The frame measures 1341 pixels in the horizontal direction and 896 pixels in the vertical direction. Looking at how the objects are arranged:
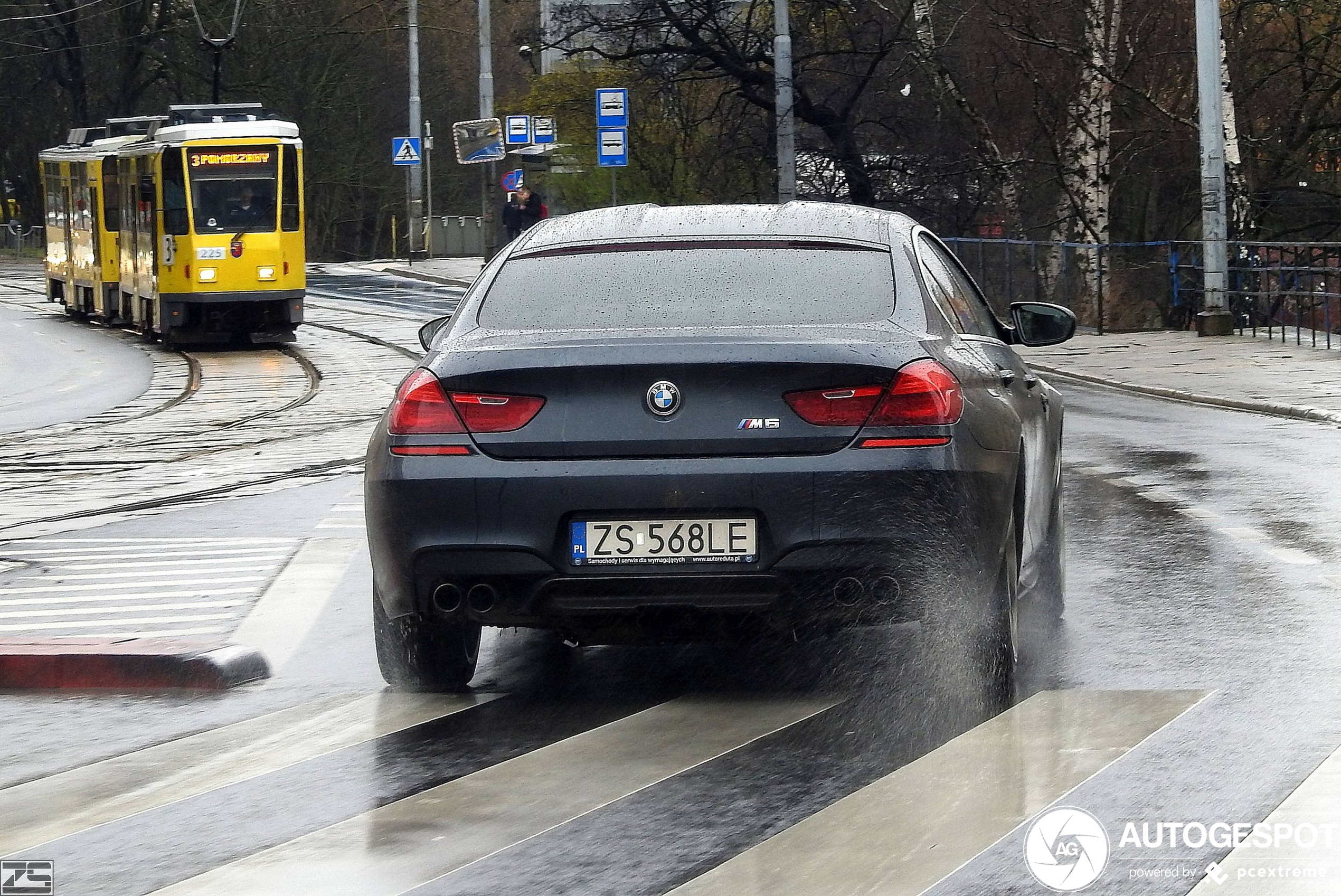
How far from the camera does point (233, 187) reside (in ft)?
104

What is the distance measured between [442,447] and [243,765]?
109 cm

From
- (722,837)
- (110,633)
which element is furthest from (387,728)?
(110,633)

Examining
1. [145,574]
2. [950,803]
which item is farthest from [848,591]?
[145,574]

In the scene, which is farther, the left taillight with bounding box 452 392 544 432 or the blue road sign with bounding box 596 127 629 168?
the blue road sign with bounding box 596 127 629 168

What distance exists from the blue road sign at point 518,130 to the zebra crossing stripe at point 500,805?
34399 millimetres

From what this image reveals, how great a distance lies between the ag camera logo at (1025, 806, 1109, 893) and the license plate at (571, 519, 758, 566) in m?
1.38

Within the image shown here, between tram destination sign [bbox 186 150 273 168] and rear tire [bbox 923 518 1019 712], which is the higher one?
tram destination sign [bbox 186 150 273 168]

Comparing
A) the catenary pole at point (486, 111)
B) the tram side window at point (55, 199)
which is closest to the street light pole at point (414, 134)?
the catenary pole at point (486, 111)

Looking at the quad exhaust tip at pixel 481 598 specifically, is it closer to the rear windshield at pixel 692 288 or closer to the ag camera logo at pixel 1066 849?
the rear windshield at pixel 692 288

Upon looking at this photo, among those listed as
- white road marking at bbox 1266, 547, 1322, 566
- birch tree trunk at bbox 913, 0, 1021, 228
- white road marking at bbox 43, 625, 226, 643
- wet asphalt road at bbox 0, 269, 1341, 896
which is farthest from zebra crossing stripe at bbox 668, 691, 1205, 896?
birch tree trunk at bbox 913, 0, 1021, 228

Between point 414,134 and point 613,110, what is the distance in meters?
23.0

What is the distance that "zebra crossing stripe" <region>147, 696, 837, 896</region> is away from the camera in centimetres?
480

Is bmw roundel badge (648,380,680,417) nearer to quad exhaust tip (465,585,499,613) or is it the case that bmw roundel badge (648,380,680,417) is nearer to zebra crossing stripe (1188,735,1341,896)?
quad exhaust tip (465,585,499,613)

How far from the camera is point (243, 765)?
600cm
